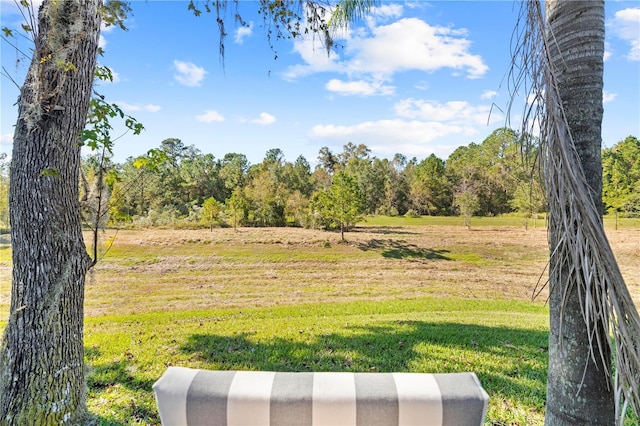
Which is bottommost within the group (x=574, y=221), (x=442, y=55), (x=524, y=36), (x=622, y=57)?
(x=574, y=221)

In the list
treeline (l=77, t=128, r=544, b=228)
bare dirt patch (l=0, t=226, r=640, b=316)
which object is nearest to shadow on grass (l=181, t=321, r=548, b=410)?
bare dirt patch (l=0, t=226, r=640, b=316)

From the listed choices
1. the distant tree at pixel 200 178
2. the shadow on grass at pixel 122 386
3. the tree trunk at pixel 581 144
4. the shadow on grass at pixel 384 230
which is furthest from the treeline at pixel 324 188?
the tree trunk at pixel 581 144

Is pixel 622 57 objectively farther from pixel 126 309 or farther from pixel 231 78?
pixel 126 309

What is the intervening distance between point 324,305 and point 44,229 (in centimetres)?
287

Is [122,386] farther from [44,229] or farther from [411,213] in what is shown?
[411,213]

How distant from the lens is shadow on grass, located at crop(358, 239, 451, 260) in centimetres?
452

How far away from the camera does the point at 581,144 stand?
0.97m

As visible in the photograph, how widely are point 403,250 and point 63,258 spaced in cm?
386

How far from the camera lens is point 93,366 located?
236cm

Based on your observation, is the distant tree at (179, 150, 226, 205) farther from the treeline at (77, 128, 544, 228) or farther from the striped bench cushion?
the striped bench cushion

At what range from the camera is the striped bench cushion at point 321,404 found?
0.61 metres

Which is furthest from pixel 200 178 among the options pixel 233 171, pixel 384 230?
pixel 384 230

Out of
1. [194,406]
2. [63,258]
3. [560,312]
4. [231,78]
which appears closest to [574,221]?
[560,312]

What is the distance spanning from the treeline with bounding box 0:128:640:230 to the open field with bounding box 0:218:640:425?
0.21m
